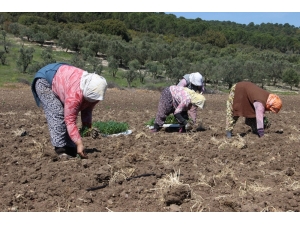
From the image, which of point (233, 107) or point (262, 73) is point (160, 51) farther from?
point (233, 107)

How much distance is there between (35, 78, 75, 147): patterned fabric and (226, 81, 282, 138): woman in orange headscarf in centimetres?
326

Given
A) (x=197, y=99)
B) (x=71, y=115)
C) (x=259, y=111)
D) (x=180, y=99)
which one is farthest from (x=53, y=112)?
(x=259, y=111)

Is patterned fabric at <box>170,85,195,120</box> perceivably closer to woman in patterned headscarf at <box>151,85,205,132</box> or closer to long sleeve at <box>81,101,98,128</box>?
woman in patterned headscarf at <box>151,85,205,132</box>

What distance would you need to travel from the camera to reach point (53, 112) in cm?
513

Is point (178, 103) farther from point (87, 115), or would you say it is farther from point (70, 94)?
point (70, 94)

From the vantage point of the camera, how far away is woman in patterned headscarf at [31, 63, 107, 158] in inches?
188

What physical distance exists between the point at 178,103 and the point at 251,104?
1.34 m

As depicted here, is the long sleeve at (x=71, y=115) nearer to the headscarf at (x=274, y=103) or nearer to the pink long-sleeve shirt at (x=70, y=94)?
the pink long-sleeve shirt at (x=70, y=94)

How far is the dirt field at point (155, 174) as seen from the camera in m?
3.70

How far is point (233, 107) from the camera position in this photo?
7.23 metres

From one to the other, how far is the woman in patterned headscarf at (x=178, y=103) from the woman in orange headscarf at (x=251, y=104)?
572 mm

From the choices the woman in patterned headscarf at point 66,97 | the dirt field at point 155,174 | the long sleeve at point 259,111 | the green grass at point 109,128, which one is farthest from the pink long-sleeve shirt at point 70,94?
the long sleeve at point 259,111

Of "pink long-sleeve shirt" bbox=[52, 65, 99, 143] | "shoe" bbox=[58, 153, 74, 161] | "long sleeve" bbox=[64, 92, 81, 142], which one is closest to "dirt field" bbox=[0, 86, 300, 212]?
"shoe" bbox=[58, 153, 74, 161]

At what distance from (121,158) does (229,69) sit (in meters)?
39.1
